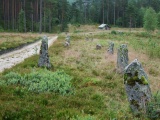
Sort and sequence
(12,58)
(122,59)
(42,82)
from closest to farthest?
(42,82)
(122,59)
(12,58)

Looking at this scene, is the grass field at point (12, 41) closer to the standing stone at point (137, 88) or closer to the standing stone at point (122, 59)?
the standing stone at point (122, 59)

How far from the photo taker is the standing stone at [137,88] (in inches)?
425

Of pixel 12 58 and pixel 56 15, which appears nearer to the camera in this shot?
pixel 12 58

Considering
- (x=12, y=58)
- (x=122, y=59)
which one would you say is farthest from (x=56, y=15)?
(x=122, y=59)

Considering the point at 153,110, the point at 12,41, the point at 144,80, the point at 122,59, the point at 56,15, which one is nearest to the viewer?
the point at 153,110

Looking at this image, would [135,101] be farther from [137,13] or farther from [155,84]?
[137,13]

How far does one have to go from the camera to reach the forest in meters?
88.4

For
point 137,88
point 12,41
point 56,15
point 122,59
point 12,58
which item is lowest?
point 12,58

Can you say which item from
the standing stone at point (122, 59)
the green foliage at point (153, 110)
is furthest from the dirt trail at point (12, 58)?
the green foliage at point (153, 110)

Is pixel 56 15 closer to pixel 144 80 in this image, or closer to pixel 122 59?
pixel 122 59

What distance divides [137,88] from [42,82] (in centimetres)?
548

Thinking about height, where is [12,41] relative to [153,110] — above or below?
above

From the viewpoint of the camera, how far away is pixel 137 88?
1091cm

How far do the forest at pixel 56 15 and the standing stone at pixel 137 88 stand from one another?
6779 cm
